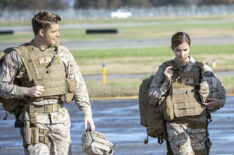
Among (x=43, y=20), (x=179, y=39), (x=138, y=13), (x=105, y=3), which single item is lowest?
(x=179, y=39)

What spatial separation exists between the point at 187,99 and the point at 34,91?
1623mm

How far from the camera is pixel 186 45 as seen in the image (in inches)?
236

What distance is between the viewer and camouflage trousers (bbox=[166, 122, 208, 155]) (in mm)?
6059

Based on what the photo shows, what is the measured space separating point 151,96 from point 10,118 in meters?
7.31

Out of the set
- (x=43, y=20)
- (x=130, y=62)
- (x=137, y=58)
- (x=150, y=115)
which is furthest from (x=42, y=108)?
(x=137, y=58)

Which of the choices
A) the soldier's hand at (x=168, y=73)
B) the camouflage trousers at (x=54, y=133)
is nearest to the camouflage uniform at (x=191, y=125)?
the soldier's hand at (x=168, y=73)

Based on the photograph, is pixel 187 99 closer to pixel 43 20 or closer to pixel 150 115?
pixel 150 115

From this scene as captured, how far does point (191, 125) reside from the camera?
614 cm

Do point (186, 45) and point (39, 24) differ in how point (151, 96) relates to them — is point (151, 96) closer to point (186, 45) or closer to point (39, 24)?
point (186, 45)

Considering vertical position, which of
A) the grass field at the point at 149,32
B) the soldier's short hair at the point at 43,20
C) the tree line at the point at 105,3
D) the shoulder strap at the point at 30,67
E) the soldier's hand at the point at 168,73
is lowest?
the soldier's hand at the point at 168,73

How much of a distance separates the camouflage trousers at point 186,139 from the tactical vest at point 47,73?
1.17 meters

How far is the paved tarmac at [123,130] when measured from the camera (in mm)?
9227

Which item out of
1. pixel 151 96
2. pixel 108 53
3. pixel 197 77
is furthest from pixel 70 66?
pixel 108 53

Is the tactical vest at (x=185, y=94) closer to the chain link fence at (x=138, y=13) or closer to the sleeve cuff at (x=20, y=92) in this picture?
the sleeve cuff at (x=20, y=92)
